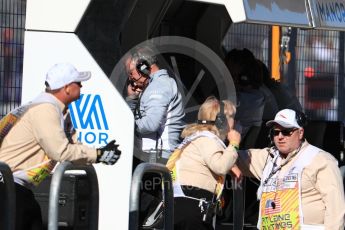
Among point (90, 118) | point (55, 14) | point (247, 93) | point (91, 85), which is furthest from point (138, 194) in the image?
point (247, 93)

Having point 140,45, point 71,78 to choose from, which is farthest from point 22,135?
point 140,45

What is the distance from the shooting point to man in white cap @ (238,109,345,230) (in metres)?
7.61

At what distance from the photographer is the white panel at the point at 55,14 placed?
25.3 ft

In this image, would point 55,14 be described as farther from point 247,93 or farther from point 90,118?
point 247,93

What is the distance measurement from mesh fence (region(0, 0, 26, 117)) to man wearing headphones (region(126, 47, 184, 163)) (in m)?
0.88

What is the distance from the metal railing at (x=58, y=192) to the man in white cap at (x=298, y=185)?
1.41 meters

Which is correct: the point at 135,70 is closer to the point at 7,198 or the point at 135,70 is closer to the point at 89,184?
the point at 89,184

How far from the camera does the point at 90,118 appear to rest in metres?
7.80

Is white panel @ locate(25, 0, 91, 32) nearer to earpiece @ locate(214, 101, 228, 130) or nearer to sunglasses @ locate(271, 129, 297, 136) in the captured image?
earpiece @ locate(214, 101, 228, 130)

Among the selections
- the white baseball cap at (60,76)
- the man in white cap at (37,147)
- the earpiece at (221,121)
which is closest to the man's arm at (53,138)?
the man in white cap at (37,147)

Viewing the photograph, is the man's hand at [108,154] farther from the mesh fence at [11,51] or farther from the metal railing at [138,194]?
the mesh fence at [11,51]

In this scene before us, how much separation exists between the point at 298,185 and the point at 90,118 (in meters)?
1.51

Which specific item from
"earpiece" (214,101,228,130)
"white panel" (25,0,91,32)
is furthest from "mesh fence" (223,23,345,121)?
"white panel" (25,0,91,32)

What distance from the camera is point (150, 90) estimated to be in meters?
8.71
